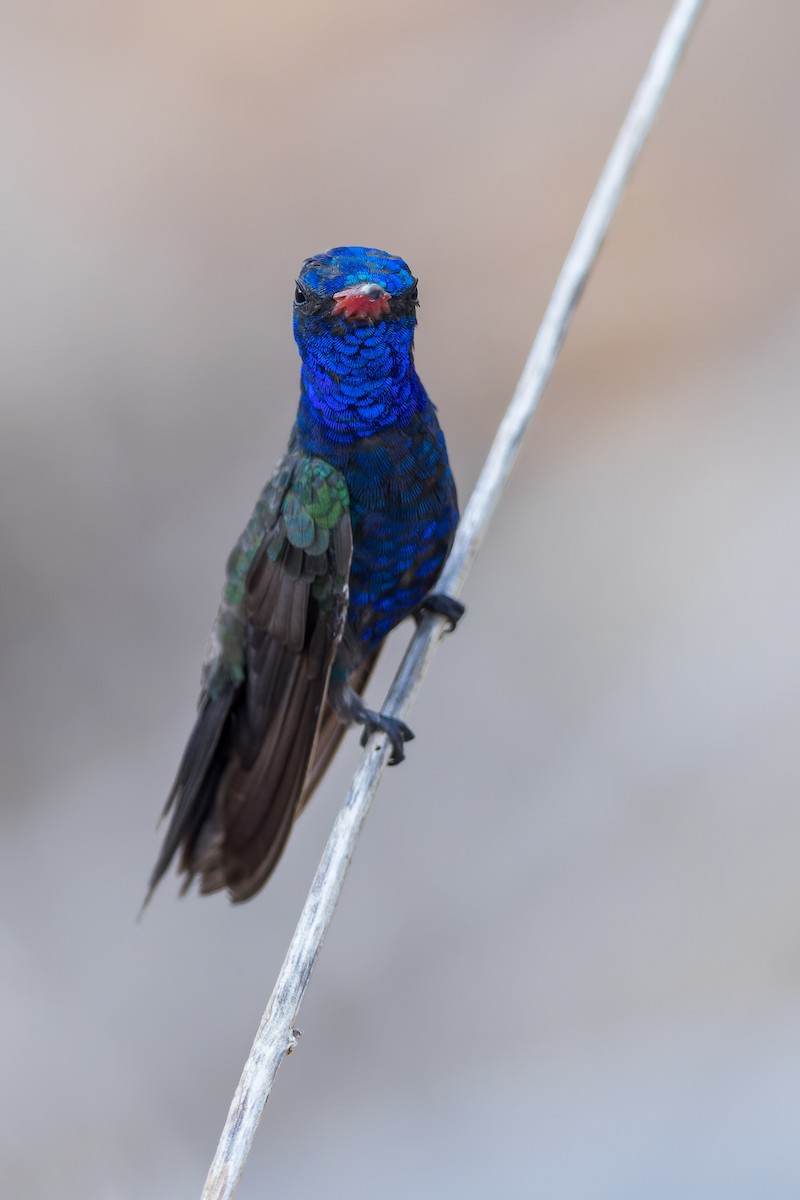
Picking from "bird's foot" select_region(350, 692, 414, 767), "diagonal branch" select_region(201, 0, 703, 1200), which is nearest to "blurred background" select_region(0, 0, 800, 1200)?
"bird's foot" select_region(350, 692, 414, 767)

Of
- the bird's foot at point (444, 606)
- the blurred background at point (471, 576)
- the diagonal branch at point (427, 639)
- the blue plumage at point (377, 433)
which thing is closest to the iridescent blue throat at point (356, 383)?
the blue plumage at point (377, 433)

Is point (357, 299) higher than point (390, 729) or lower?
higher

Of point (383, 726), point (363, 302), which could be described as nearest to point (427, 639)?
point (383, 726)

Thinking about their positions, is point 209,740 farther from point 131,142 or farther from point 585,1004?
point 131,142

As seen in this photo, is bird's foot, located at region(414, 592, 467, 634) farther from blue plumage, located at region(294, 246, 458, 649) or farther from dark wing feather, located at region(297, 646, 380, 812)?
dark wing feather, located at region(297, 646, 380, 812)

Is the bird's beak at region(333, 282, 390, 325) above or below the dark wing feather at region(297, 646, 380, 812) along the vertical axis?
above

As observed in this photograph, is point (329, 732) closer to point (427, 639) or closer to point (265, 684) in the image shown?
point (265, 684)

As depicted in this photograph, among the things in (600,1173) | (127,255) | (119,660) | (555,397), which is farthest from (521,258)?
(600,1173)
